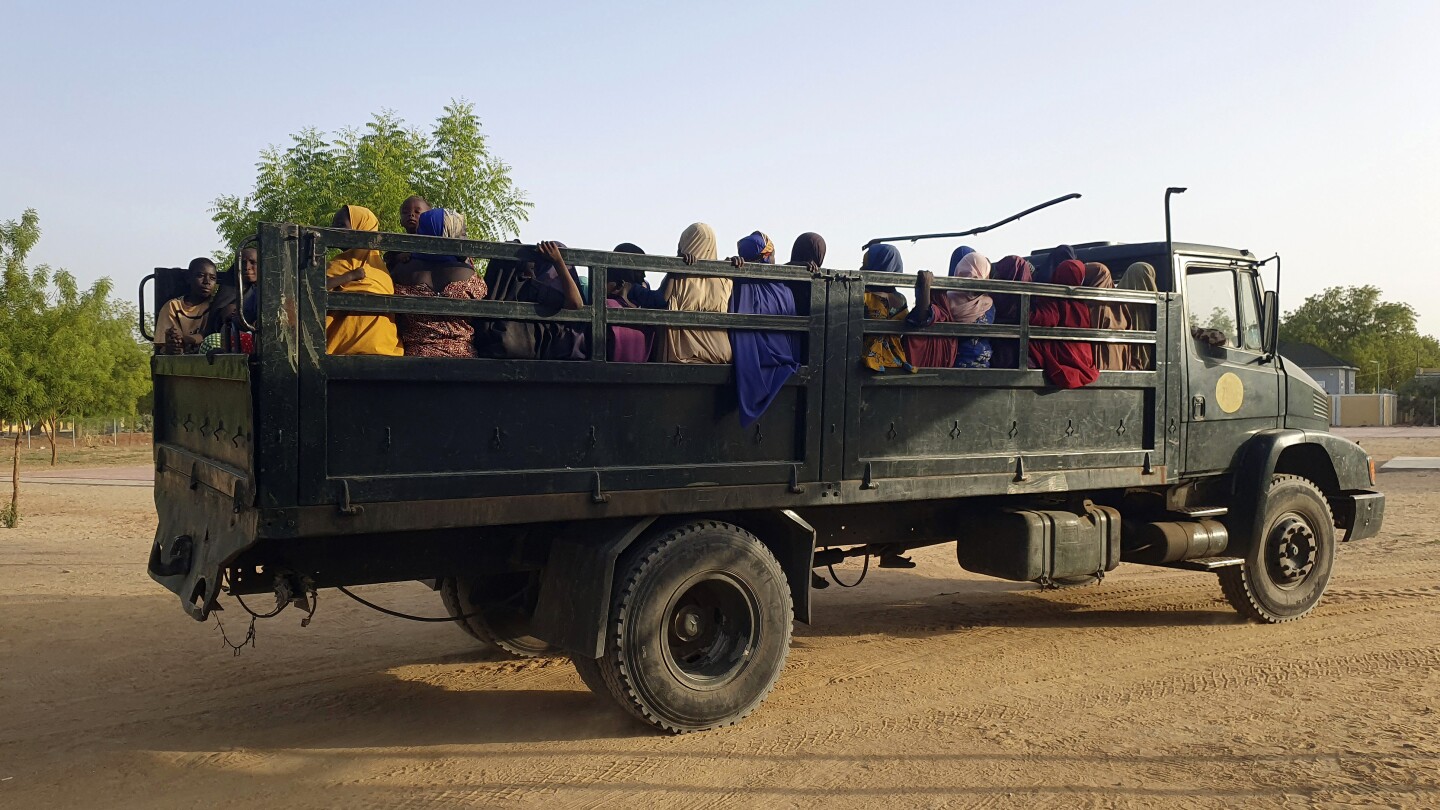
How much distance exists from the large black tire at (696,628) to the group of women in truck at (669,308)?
745 mm

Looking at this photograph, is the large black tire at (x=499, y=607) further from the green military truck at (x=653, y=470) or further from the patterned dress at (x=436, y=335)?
the patterned dress at (x=436, y=335)

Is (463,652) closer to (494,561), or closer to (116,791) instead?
(494,561)

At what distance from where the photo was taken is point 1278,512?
24.4 feet

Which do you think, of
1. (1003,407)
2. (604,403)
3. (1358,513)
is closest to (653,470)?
(604,403)

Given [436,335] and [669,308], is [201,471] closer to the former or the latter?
[436,335]

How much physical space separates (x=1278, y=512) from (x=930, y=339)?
3.41 meters

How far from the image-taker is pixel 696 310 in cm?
508

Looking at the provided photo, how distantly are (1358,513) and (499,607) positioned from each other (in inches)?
247

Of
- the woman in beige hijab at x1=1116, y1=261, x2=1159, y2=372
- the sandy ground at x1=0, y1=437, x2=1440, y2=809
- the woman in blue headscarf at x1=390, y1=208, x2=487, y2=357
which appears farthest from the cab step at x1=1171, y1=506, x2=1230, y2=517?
the woman in blue headscarf at x1=390, y1=208, x2=487, y2=357

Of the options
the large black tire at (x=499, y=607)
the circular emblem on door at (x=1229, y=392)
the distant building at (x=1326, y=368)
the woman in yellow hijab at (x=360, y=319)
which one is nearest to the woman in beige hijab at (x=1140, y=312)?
the circular emblem on door at (x=1229, y=392)

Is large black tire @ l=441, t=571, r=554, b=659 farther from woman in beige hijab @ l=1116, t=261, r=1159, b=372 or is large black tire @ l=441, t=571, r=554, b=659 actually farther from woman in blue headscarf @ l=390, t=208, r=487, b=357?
woman in beige hijab @ l=1116, t=261, r=1159, b=372

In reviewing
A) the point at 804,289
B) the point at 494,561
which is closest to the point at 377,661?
the point at 494,561

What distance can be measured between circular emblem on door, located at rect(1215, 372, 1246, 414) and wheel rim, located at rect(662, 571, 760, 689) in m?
3.90

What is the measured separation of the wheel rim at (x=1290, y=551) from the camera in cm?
745
